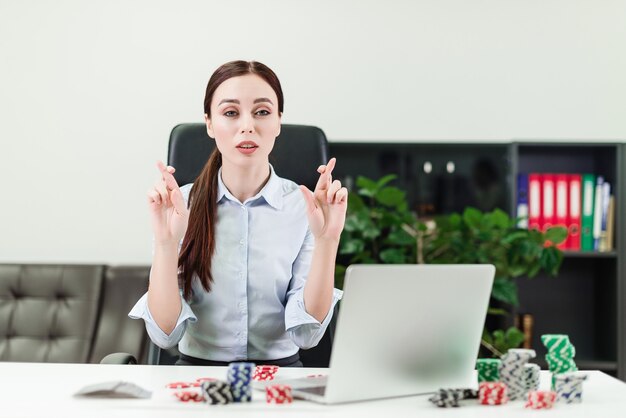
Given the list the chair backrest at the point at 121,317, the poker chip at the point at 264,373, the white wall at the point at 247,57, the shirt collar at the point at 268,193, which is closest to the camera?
the poker chip at the point at 264,373

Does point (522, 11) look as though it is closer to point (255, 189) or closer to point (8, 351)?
point (255, 189)

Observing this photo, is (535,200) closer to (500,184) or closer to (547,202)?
(547,202)

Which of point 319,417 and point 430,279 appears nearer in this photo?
point 319,417

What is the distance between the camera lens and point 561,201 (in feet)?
11.1

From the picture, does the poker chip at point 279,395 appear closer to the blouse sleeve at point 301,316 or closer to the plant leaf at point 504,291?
the blouse sleeve at point 301,316

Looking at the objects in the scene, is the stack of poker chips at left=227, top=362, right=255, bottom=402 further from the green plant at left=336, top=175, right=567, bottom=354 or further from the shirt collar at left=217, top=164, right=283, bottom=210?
the green plant at left=336, top=175, right=567, bottom=354

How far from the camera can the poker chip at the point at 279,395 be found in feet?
3.96

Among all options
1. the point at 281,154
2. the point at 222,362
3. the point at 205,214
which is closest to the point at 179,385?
the point at 222,362

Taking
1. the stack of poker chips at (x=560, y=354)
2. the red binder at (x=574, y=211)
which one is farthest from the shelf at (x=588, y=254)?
the stack of poker chips at (x=560, y=354)

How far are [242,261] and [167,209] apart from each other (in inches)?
12.8

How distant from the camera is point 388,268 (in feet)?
3.86

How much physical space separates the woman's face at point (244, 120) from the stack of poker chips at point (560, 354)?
Result: 0.79 metres

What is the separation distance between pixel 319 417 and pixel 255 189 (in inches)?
34.1

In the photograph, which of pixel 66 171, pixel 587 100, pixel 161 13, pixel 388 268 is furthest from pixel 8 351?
pixel 587 100
